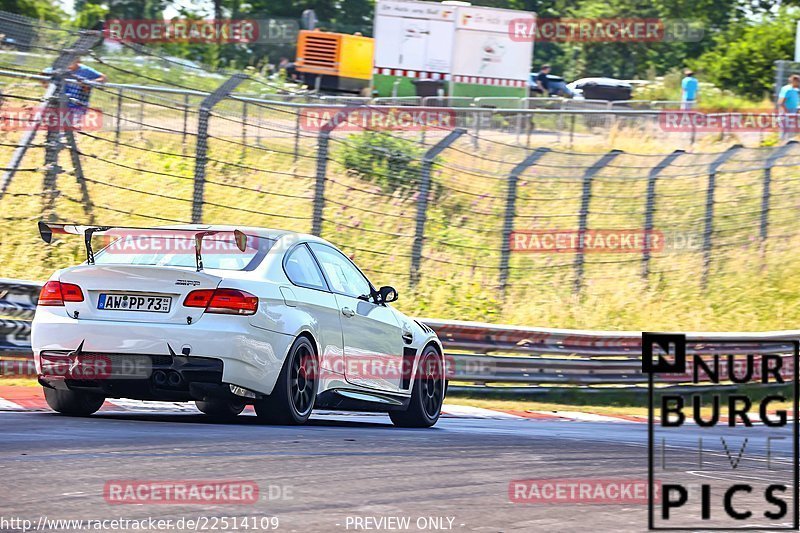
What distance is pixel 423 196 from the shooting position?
16.9 metres

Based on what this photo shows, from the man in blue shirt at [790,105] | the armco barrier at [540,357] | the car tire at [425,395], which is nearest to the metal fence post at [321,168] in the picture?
the armco barrier at [540,357]

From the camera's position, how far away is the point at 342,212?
18375 millimetres

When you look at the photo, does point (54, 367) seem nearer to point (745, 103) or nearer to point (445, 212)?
point (445, 212)

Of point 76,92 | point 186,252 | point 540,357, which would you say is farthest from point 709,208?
point 186,252

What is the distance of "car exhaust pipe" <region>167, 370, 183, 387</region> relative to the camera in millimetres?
8508

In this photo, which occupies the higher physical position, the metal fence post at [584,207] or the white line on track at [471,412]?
the metal fence post at [584,207]

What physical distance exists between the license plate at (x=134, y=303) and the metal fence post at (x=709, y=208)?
39.6 ft

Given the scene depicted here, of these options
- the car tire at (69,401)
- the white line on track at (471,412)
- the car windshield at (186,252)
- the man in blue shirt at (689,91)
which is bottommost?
the white line on track at (471,412)

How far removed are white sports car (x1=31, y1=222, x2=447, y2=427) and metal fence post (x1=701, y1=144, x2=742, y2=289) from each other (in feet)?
36.2

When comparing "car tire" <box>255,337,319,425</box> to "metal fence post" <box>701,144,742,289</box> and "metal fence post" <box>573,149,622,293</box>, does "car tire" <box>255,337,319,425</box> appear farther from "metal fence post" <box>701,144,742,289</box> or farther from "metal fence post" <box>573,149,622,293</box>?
"metal fence post" <box>701,144,742,289</box>

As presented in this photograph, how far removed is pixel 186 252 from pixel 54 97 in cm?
597

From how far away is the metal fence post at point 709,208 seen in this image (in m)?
19.5
